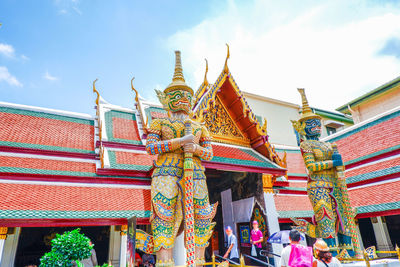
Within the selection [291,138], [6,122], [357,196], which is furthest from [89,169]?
[291,138]

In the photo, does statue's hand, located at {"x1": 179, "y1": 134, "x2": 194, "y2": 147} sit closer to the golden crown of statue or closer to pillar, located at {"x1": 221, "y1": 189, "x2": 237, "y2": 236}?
the golden crown of statue

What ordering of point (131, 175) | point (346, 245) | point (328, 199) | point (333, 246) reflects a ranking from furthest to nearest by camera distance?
point (131, 175)
point (328, 199)
point (346, 245)
point (333, 246)

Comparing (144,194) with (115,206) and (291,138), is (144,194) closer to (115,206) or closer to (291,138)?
(115,206)

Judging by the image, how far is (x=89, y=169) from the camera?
6812 mm

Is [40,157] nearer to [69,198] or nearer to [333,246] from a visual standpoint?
[69,198]

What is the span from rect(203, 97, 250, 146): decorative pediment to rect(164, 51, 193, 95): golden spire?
6.45 ft

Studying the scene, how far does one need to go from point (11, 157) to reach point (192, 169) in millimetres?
5065

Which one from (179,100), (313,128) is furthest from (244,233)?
(179,100)

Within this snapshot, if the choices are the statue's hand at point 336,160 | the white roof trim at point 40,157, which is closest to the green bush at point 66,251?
the white roof trim at point 40,157

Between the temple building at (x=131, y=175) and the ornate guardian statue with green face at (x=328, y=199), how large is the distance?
967mm

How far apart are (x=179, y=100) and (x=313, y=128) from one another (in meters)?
3.89

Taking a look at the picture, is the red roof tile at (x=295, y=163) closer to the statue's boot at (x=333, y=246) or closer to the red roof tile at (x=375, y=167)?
the red roof tile at (x=375, y=167)

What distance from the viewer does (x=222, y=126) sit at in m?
7.75

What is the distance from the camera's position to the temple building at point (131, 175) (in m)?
5.82
